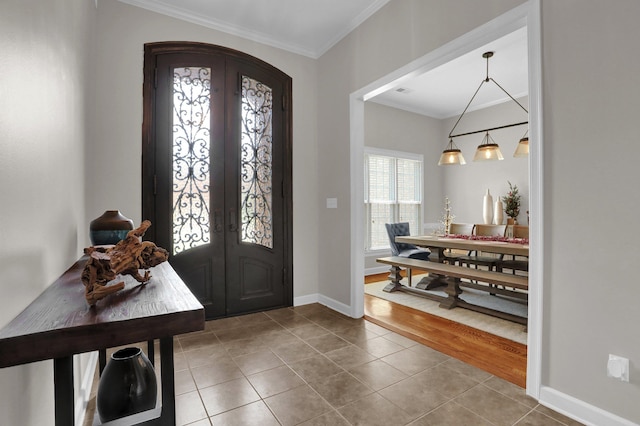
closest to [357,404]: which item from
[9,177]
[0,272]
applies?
[0,272]

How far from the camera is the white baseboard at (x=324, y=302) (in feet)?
11.7

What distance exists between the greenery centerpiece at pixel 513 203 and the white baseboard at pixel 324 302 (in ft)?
12.8

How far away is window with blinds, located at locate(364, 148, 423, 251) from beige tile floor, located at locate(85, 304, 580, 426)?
313 cm

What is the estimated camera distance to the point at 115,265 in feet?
3.54

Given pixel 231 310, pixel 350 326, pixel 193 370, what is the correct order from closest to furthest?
pixel 193 370 < pixel 350 326 < pixel 231 310

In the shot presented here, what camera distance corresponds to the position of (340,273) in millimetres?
3691

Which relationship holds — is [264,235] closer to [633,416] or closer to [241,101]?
[241,101]

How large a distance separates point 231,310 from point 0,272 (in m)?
2.84

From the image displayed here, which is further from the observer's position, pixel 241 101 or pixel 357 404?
pixel 241 101

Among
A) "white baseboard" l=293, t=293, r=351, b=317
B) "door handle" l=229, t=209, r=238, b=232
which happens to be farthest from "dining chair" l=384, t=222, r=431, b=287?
"door handle" l=229, t=209, r=238, b=232

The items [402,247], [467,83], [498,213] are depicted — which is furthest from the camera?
[498,213]

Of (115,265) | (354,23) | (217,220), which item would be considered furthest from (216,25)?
(115,265)

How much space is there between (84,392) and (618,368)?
2.93 meters

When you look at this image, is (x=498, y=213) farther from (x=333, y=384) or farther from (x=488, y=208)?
(x=333, y=384)
